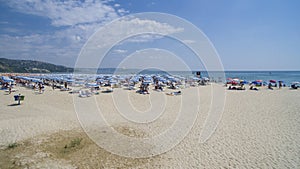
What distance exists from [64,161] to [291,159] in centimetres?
584

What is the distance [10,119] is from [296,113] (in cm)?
1371

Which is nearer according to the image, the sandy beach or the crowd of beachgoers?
the sandy beach

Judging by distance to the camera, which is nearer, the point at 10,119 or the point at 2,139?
the point at 2,139

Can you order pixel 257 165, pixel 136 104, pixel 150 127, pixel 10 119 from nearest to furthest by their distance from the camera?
pixel 257 165
pixel 150 127
pixel 10 119
pixel 136 104

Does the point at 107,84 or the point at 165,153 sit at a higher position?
the point at 107,84

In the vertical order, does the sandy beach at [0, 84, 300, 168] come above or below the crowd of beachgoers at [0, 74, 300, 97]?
below

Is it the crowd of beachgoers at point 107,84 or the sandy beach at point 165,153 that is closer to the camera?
the sandy beach at point 165,153

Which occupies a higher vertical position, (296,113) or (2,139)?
(296,113)

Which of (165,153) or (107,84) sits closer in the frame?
(165,153)

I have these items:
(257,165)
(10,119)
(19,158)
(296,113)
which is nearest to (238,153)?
(257,165)

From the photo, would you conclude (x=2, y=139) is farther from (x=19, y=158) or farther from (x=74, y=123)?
(x=74, y=123)

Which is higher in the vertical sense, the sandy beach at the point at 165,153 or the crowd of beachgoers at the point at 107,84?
the crowd of beachgoers at the point at 107,84

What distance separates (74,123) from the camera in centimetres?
739

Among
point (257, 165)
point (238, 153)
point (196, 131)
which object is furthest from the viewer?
point (196, 131)
